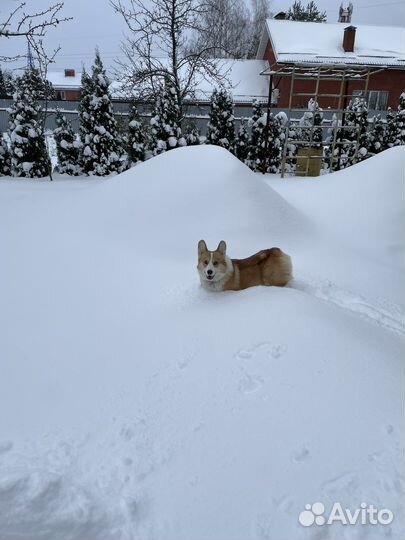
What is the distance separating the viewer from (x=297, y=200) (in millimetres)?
7832

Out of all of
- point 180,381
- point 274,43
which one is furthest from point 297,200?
point 274,43

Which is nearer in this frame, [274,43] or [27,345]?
[27,345]

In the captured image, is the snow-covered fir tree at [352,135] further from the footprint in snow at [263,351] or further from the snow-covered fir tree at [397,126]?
the footprint in snow at [263,351]

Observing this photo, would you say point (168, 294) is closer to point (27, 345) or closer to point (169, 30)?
point (27, 345)

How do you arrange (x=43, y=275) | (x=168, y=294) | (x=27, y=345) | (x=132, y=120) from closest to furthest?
(x=27, y=345) < (x=168, y=294) < (x=43, y=275) < (x=132, y=120)

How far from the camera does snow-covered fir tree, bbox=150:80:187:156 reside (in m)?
11.9

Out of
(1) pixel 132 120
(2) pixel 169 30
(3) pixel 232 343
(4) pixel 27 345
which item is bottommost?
(4) pixel 27 345

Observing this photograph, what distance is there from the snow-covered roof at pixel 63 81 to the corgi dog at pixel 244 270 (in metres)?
28.7

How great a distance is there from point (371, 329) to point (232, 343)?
4.47 feet

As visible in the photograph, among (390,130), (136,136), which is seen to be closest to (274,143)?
(390,130)

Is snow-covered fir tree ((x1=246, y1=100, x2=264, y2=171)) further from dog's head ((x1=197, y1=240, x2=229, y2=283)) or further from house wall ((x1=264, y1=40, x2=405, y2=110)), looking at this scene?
dog's head ((x1=197, y1=240, x2=229, y2=283))

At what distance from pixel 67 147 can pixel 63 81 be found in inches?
832

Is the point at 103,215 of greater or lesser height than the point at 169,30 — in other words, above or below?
below

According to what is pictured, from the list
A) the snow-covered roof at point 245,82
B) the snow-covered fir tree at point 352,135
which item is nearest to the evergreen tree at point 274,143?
the snow-covered fir tree at point 352,135
